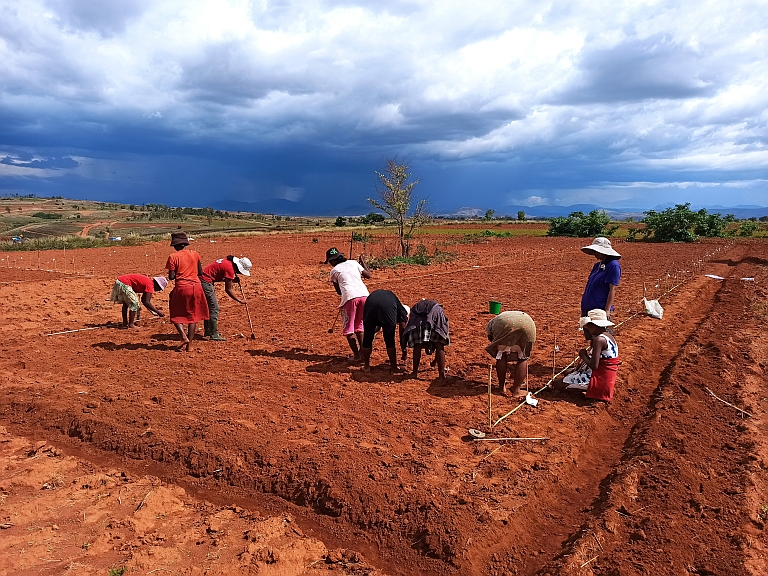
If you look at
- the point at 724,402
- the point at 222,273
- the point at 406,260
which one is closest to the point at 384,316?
the point at 222,273

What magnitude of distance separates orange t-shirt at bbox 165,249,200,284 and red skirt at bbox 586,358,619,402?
18.1 ft

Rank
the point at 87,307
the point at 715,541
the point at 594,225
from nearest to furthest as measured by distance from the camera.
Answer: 1. the point at 715,541
2. the point at 87,307
3. the point at 594,225

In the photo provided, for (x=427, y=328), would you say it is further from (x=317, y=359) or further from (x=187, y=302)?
(x=187, y=302)

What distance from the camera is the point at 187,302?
24.1ft

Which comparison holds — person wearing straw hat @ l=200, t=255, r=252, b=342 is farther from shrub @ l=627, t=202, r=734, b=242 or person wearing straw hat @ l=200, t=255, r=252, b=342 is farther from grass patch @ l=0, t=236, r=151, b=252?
shrub @ l=627, t=202, r=734, b=242

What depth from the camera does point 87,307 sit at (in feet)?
36.9

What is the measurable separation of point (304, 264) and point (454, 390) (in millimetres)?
15007

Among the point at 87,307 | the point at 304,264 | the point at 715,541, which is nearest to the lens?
the point at 715,541

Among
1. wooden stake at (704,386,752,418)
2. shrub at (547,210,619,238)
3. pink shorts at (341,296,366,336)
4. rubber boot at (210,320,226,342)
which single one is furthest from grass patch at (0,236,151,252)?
shrub at (547,210,619,238)

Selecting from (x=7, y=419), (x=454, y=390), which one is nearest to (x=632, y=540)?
(x=454, y=390)

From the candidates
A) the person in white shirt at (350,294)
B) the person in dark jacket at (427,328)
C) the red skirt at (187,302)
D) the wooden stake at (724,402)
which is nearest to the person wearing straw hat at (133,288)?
the red skirt at (187,302)

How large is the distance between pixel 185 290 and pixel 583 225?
126ft

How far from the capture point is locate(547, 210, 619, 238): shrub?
132 ft

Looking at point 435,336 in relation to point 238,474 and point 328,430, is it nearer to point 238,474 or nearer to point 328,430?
point 328,430
